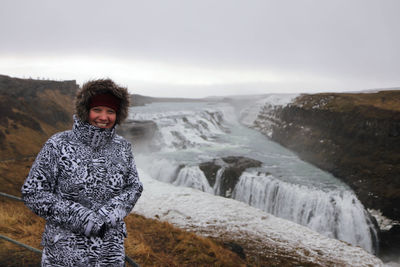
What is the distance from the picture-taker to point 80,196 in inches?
87.1

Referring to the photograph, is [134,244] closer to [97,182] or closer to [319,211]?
[97,182]

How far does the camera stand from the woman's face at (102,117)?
94.4 inches

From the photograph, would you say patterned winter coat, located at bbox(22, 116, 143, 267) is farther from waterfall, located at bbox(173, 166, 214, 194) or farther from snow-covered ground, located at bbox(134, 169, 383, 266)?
waterfall, located at bbox(173, 166, 214, 194)

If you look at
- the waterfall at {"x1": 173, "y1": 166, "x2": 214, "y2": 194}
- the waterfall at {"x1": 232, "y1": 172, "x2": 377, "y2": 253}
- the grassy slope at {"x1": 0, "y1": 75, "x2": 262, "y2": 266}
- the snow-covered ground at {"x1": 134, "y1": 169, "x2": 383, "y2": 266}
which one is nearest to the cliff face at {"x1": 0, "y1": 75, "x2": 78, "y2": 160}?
the grassy slope at {"x1": 0, "y1": 75, "x2": 262, "y2": 266}

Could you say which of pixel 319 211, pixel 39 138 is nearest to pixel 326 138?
pixel 319 211

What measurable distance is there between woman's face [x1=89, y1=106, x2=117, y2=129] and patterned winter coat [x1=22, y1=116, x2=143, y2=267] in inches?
2.2

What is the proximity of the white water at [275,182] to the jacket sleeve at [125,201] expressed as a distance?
44.2 feet

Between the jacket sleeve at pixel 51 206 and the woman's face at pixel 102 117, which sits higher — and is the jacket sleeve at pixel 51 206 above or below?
below

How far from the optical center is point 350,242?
43.2 ft

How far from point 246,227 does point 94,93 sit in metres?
11.2

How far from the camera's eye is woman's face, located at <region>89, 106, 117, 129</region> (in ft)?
7.87

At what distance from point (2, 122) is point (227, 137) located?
21389mm

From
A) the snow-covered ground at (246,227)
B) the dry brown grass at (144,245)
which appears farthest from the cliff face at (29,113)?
the dry brown grass at (144,245)

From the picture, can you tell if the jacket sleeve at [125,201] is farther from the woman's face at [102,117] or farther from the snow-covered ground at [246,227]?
the snow-covered ground at [246,227]
